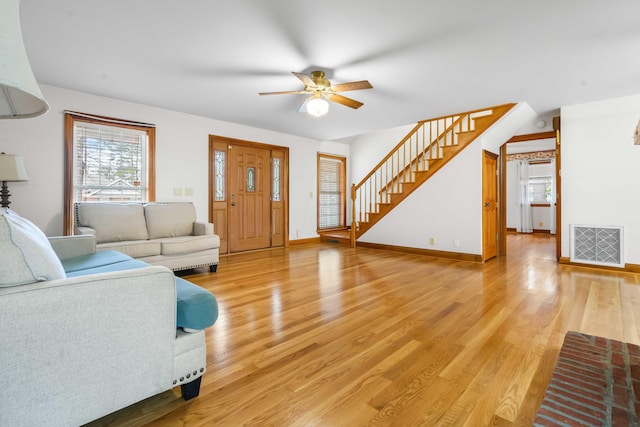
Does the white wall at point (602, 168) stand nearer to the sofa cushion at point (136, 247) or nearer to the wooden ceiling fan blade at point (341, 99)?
the wooden ceiling fan blade at point (341, 99)

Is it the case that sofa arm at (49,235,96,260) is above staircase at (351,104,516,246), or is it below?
below

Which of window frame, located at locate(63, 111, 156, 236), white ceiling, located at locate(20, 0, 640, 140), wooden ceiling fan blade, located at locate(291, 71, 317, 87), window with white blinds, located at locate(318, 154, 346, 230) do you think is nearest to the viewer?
white ceiling, located at locate(20, 0, 640, 140)

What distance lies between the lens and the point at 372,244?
6305 millimetres

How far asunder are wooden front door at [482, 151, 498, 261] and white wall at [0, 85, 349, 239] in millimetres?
3469

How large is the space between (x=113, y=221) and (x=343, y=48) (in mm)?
3385

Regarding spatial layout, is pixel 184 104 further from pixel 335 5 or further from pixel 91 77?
pixel 335 5

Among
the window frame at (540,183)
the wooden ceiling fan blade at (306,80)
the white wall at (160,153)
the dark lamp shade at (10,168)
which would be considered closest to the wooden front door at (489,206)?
the wooden ceiling fan blade at (306,80)

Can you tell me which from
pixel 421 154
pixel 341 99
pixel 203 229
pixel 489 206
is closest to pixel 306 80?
pixel 341 99

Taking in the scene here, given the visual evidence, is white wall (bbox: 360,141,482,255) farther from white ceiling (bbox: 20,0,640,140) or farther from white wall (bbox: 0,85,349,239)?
white wall (bbox: 0,85,349,239)

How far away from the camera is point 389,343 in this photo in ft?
Answer: 6.87

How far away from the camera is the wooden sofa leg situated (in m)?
1.49

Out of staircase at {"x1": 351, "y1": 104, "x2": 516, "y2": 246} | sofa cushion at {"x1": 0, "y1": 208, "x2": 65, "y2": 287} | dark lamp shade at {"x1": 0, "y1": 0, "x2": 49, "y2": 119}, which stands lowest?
sofa cushion at {"x1": 0, "y1": 208, "x2": 65, "y2": 287}

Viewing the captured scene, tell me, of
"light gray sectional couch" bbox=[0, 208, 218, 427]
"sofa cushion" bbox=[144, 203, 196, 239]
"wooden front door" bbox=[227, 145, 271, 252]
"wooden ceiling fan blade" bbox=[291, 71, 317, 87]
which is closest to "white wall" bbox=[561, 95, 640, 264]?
"wooden ceiling fan blade" bbox=[291, 71, 317, 87]

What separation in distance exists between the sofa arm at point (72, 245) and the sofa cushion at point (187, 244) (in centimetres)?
92
